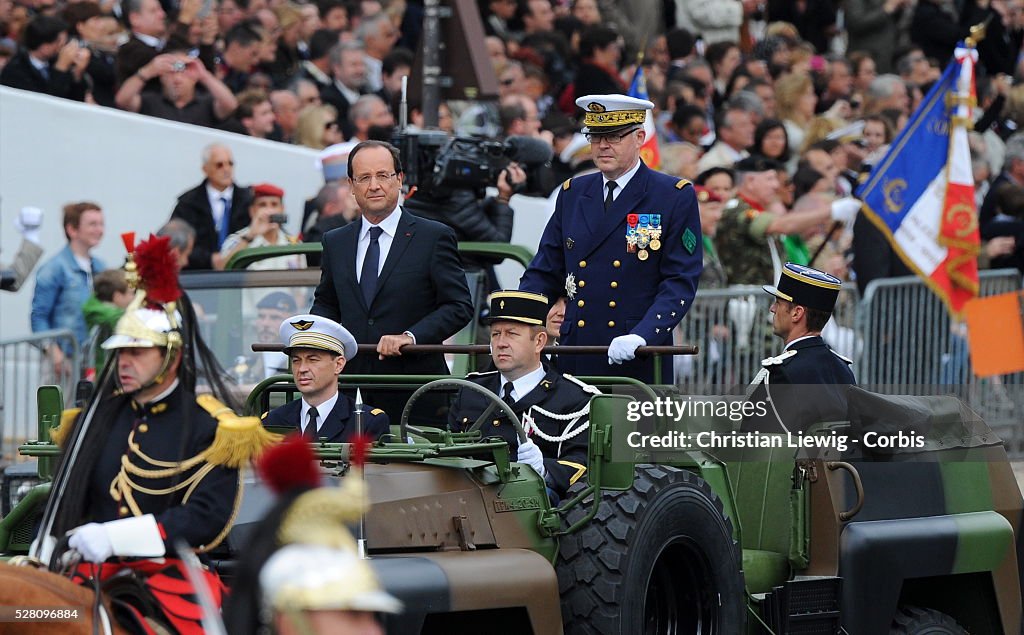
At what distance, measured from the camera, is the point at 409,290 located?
30.0ft

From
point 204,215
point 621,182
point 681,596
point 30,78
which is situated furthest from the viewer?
point 30,78

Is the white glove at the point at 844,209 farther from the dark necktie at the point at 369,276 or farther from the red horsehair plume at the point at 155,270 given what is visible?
the red horsehair plume at the point at 155,270

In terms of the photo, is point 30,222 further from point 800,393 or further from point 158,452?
point 158,452

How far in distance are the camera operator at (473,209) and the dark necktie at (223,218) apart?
9.37ft

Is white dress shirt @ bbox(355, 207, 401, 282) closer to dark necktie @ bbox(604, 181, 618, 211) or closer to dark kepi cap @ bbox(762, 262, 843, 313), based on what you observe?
dark necktie @ bbox(604, 181, 618, 211)

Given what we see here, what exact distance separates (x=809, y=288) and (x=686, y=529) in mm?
1755

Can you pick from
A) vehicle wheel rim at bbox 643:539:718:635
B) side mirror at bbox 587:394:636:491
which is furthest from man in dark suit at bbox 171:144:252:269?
side mirror at bbox 587:394:636:491

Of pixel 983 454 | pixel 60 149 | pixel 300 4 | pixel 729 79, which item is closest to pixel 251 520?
pixel 983 454

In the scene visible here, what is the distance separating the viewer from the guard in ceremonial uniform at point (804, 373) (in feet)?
A: 29.2

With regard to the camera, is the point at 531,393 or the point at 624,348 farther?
the point at 624,348

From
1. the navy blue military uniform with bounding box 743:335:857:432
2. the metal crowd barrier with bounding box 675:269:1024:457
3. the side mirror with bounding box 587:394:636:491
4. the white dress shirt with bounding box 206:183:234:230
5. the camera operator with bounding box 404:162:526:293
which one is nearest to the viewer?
the side mirror with bounding box 587:394:636:491

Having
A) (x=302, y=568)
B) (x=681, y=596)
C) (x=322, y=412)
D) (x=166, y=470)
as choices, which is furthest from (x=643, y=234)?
(x=302, y=568)

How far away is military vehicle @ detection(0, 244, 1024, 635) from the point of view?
7.13 meters

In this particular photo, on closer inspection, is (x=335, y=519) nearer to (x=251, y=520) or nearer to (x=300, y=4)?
(x=251, y=520)
